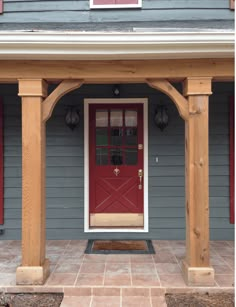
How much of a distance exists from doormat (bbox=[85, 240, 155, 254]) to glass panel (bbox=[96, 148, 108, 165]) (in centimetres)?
120

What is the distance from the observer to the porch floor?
3.09 meters

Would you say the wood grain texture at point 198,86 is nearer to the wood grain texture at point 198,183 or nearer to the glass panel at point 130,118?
the wood grain texture at point 198,183

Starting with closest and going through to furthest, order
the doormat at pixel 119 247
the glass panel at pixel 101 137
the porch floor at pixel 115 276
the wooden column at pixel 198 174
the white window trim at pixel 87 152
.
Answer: the porch floor at pixel 115 276 → the wooden column at pixel 198 174 → the doormat at pixel 119 247 → the white window trim at pixel 87 152 → the glass panel at pixel 101 137

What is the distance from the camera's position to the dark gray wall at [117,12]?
426 cm

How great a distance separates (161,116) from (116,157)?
0.94 meters

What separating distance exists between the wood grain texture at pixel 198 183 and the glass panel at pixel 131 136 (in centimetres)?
172

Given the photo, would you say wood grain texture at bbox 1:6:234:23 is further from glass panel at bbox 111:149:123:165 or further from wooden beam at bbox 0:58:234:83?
glass panel at bbox 111:149:123:165

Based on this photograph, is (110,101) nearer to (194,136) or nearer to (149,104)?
(149,104)

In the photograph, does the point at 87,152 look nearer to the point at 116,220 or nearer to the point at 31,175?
the point at 116,220

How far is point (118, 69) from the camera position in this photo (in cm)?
334

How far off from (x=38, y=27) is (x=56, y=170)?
2063 millimetres

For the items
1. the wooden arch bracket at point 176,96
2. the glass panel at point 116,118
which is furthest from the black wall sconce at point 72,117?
the wooden arch bracket at point 176,96

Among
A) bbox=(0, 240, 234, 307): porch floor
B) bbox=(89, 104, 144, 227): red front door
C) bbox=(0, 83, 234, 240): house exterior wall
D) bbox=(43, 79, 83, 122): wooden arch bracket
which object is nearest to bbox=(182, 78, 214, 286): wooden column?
bbox=(0, 240, 234, 307): porch floor

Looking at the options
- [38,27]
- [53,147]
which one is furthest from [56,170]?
[38,27]
